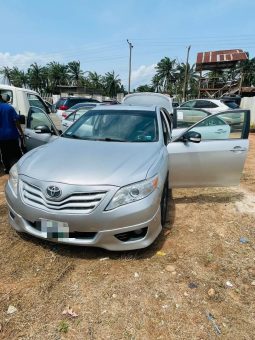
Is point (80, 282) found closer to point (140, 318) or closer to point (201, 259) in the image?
point (140, 318)

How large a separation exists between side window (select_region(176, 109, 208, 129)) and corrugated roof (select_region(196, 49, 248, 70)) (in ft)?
70.7

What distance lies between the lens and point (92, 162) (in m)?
3.08

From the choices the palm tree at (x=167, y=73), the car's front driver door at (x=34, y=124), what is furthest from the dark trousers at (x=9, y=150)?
the palm tree at (x=167, y=73)

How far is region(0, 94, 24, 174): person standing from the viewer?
216 inches

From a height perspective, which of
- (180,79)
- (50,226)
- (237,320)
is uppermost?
(180,79)

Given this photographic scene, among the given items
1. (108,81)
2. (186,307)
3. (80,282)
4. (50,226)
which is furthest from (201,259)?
(108,81)

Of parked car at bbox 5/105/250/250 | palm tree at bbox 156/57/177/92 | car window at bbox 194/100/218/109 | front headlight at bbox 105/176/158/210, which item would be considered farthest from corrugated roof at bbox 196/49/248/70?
palm tree at bbox 156/57/177/92

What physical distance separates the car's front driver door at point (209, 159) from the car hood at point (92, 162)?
0.66m

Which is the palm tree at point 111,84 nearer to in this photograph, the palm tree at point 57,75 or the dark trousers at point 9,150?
the palm tree at point 57,75

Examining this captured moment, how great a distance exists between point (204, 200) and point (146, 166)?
2.20m

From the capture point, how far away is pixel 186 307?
7.92 ft

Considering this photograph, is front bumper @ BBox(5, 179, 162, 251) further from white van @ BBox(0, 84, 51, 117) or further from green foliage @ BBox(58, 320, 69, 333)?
white van @ BBox(0, 84, 51, 117)

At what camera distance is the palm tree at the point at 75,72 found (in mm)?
74188

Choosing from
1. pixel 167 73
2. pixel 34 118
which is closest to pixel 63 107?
pixel 34 118
